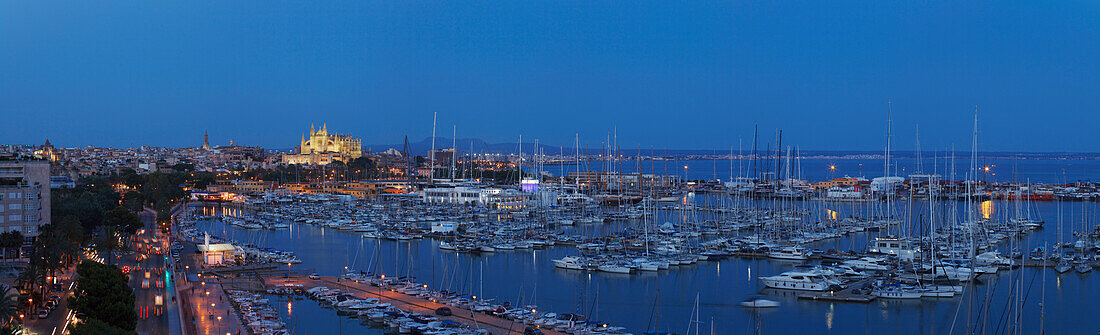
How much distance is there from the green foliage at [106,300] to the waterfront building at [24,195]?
9483 mm

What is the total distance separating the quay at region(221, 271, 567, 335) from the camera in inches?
714

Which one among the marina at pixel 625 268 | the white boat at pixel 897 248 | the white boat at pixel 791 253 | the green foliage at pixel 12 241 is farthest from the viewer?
the white boat at pixel 791 253

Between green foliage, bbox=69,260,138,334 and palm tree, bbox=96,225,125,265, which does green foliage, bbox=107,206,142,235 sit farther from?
green foliage, bbox=69,260,138,334

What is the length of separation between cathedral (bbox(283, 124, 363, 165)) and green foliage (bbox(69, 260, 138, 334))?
351 ft

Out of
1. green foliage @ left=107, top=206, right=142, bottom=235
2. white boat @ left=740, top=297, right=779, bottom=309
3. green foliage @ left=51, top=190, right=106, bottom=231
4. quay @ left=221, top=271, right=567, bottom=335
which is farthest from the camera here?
green foliage @ left=107, top=206, right=142, bottom=235

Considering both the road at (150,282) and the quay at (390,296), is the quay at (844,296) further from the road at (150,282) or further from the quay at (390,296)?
the road at (150,282)

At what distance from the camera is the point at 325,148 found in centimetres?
12662

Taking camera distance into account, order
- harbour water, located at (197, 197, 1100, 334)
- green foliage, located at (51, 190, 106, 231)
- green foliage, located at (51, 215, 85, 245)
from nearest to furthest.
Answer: harbour water, located at (197, 197, 1100, 334)
green foliage, located at (51, 215, 85, 245)
green foliage, located at (51, 190, 106, 231)

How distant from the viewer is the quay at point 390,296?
59.5 feet

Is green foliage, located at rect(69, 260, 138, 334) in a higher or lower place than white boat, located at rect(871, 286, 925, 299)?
higher

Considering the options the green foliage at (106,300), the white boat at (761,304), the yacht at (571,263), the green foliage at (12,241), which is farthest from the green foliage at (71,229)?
the white boat at (761,304)

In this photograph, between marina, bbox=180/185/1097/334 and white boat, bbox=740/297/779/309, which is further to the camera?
marina, bbox=180/185/1097/334

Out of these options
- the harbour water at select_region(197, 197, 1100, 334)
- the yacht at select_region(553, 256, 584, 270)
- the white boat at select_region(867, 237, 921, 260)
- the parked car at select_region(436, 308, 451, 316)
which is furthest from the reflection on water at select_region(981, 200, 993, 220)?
the parked car at select_region(436, 308, 451, 316)

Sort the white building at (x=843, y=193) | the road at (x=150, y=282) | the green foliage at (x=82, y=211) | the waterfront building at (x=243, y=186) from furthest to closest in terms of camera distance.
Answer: the waterfront building at (x=243, y=186) → the white building at (x=843, y=193) → the green foliage at (x=82, y=211) → the road at (x=150, y=282)
